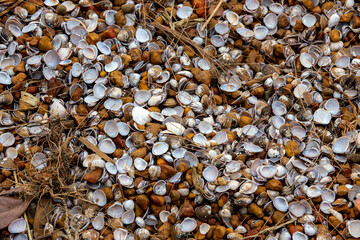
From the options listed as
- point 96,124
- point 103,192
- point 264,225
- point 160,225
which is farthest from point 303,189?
point 96,124

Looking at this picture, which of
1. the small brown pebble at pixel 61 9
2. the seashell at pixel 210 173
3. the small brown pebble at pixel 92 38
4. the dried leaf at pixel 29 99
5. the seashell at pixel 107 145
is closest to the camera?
the seashell at pixel 210 173

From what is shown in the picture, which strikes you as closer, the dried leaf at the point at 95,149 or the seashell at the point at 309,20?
the dried leaf at the point at 95,149

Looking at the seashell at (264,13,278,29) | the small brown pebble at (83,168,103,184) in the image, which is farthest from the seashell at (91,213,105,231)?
the seashell at (264,13,278,29)

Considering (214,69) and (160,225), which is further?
(214,69)

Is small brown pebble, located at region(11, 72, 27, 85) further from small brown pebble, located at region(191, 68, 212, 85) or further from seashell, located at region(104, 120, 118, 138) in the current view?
small brown pebble, located at region(191, 68, 212, 85)

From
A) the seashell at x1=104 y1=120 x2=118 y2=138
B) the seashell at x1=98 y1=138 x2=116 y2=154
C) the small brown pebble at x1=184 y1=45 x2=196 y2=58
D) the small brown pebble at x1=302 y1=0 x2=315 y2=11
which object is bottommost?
the seashell at x1=98 y1=138 x2=116 y2=154

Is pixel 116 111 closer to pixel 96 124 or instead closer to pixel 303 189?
pixel 96 124

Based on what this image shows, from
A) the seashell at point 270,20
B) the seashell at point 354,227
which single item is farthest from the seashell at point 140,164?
the seashell at point 270,20

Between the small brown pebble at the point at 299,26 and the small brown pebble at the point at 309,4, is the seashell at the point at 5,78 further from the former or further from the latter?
the small brown pebble at the point at 309,4
